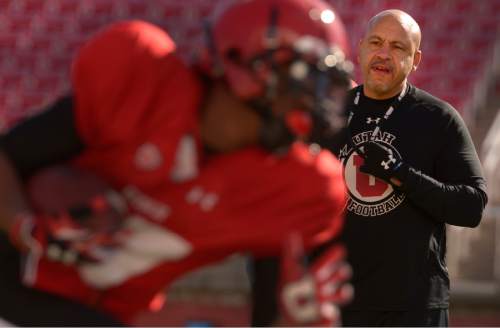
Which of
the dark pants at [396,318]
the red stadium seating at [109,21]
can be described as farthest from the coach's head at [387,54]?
the red stadium seating at [109,21]

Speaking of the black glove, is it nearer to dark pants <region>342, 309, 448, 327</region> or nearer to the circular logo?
the circular logo

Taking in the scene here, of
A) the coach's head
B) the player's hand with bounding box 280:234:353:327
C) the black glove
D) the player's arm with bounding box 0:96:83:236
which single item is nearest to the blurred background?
the coach's head

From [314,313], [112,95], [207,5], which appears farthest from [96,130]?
[207,5]

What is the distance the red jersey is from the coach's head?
108cm

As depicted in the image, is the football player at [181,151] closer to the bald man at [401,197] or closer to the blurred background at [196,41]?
the bald man at [401,197]

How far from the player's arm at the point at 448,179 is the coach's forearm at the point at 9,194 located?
126 cm

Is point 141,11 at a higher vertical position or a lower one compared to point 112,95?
higher

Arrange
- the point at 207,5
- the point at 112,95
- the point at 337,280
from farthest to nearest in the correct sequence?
the point at 207,5
the point at 337,280
the point at 112,95

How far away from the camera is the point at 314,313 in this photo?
194 cm

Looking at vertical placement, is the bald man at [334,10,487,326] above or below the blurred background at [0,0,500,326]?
below

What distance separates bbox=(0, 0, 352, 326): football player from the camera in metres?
1.85

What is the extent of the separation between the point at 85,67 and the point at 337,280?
0.63 meters

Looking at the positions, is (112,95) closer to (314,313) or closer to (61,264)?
(61,264)

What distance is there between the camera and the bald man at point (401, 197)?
2908 millimetres
